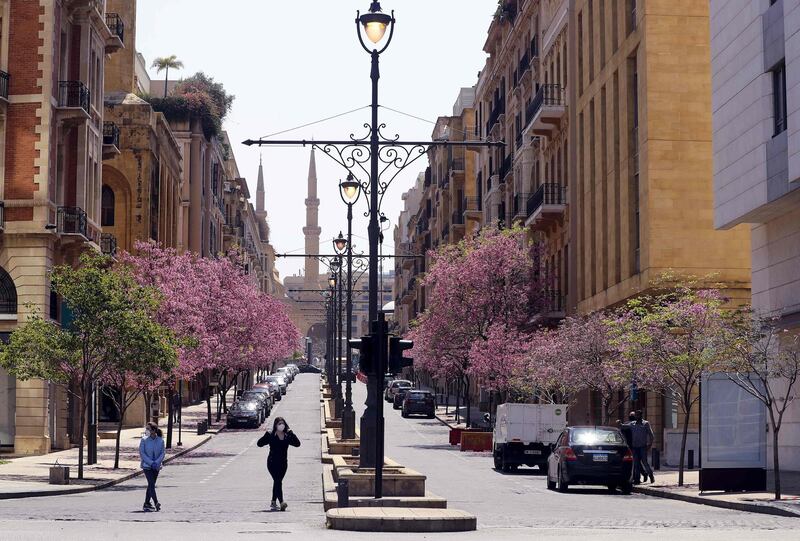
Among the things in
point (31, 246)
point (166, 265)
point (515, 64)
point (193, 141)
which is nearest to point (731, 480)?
point (31, 246)

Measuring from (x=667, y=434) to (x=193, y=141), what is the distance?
5582 centimetres

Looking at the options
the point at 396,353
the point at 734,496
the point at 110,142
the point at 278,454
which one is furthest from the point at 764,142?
the point at 110,142

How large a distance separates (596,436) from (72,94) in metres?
24.1

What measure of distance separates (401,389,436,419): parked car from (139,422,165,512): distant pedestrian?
5266cm

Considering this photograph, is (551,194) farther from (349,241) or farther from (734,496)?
(734,496)

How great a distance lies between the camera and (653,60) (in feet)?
149

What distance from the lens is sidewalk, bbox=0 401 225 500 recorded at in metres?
29.8

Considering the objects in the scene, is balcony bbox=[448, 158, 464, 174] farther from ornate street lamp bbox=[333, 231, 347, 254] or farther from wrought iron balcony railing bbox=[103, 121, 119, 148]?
ornate street lamp bbox=[333, 231, 347, 254]

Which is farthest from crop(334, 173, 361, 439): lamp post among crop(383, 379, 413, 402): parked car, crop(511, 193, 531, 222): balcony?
crop(383, 379, 413, 402): parked car

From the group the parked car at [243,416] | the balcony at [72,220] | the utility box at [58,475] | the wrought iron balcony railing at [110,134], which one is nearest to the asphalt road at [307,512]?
the utility box at [58,475]

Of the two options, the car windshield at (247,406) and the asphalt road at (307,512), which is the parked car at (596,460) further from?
the car windshield at (247,406)

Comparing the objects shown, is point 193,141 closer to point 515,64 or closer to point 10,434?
point 515,64

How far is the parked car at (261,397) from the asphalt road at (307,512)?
3004 centimetres

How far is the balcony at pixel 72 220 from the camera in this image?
4588 cm
